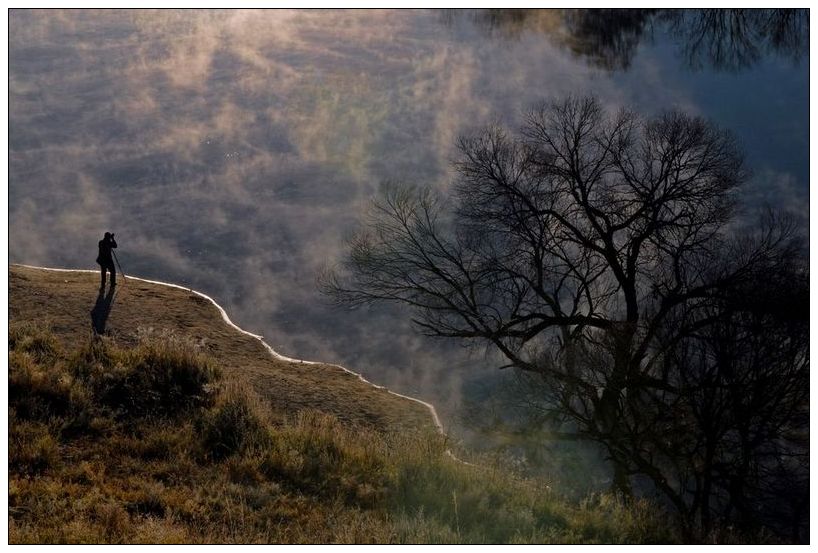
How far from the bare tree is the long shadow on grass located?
9.11 feet

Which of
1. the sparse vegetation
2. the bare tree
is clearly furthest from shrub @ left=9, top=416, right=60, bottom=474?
the bare tree

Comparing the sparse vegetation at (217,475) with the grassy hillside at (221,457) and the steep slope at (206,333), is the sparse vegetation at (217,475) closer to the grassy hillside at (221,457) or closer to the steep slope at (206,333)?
the grassy hillside at (221,457)

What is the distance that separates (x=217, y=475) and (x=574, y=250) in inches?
222

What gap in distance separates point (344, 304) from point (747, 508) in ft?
17.4

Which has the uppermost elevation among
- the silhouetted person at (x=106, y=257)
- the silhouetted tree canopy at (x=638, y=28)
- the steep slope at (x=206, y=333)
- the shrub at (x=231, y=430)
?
the silhouetted tree canopy at (x=638, y=28)

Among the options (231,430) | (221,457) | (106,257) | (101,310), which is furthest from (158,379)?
(106,257)

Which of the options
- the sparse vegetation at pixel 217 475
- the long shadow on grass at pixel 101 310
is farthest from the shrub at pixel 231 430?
the long shadow on grass at pixel 101 310

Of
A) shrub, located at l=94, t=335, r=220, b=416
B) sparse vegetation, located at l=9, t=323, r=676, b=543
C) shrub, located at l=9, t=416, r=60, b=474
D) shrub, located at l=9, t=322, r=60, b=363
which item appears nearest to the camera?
sparse vegetation, located at l=9, t=323, r=676, b=543

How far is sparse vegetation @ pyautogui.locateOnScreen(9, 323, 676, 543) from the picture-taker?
25.1 ft

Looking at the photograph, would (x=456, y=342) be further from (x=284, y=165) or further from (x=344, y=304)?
(x=284, y=165)

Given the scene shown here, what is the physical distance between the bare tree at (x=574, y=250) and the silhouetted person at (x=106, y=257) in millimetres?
2815

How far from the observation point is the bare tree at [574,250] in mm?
10742

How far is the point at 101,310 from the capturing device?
1103 centimetres

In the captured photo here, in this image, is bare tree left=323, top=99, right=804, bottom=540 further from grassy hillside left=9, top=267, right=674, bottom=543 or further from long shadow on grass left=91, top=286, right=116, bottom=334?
long shadow on grass left=91, top=286, right=116, bottom=334
